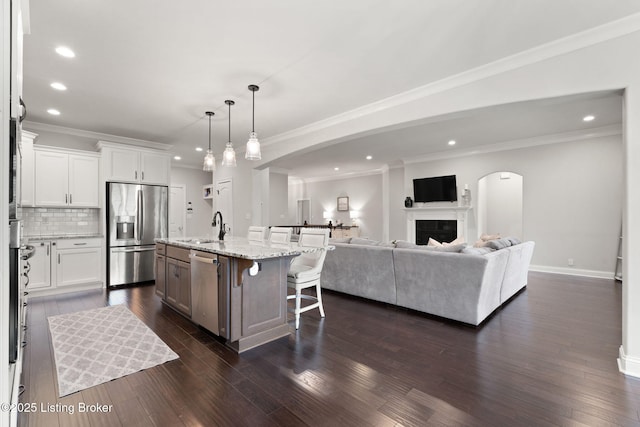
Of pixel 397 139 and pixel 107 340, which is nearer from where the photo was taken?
pixel 107 340

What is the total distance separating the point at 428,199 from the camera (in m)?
7.59

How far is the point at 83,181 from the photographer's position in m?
4.92

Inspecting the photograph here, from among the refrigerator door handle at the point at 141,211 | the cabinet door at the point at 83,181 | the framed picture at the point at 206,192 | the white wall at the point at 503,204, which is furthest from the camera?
the framed picture at the point at 206,192

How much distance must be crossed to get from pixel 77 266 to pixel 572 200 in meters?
8.94

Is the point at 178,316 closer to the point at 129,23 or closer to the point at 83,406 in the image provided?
the point at 83,406

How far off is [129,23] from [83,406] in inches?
108

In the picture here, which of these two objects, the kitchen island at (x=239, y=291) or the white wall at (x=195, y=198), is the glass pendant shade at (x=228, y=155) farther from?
the white wall at (x=195, y=198)

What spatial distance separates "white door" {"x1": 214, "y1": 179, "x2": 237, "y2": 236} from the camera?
21.3 ft

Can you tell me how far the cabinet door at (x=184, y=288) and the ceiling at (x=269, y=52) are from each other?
2095mm

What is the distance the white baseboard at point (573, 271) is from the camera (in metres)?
5.41

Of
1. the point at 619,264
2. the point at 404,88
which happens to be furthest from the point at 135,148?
the point at 619,264

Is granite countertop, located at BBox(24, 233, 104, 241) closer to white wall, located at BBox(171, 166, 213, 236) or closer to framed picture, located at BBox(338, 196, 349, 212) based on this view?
white wall, located at BBox(171, 166, 213, 236)

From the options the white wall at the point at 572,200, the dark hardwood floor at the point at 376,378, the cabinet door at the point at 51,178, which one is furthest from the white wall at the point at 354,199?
the cabinet door at the point at 51,178

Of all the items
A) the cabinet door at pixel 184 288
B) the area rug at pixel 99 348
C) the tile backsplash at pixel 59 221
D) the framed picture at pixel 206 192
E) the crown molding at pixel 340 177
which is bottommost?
the area rug at pixel 99 348
